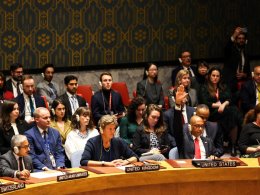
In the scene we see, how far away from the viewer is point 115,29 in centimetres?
1091

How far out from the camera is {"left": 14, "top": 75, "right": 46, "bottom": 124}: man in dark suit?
29.2 feet

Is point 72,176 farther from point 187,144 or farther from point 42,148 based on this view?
point 187,144

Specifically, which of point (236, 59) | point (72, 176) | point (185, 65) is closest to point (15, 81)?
point (185, 65)

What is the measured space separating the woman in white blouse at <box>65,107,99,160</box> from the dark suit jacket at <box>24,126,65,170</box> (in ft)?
0.84

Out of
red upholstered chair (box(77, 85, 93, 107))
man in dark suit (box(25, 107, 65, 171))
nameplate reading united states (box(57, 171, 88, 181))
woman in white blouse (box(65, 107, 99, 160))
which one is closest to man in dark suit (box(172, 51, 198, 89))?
red upholstered chair (box(77, 85, 93, 107))

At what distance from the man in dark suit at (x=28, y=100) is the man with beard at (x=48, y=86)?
549mm

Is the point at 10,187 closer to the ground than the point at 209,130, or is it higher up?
closer to the ground

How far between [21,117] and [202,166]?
318 cm

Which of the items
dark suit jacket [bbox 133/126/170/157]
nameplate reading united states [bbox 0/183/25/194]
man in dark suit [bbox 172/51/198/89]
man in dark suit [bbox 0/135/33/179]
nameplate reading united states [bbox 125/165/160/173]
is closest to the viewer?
nameplate reading united states [bbox 0/183/25/194]

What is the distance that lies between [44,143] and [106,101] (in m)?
2.16

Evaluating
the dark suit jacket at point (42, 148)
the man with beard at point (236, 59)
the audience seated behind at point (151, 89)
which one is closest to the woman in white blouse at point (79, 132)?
the dark suit jacket at point (42, 148)

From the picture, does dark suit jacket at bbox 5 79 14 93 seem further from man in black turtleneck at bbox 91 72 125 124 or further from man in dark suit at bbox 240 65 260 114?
man in dark suit at bbox 240 65 260 114

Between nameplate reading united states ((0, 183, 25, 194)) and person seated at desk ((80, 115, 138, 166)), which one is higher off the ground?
person seated at desk ((80, 115, 138, 166))

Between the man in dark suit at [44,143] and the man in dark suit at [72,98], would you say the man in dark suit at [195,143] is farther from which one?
the man in dark suit at [72,98]
